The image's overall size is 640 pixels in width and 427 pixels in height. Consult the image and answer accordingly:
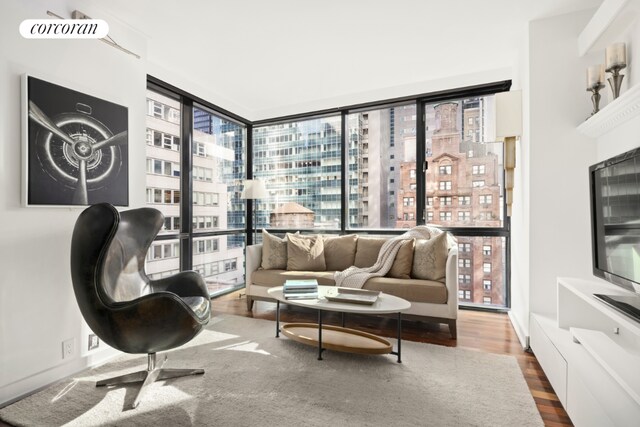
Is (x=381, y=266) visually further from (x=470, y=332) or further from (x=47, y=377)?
(x=47, y=377)

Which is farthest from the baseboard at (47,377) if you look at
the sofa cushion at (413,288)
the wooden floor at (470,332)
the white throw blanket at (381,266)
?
the sofa cushion at (413,288)

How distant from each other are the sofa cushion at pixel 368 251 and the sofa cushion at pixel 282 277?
0.38 m

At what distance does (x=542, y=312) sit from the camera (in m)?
2.62

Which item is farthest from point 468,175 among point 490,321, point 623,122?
point 623,122

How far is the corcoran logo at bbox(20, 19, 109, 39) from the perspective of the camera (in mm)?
2112

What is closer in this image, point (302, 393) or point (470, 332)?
point (302, 393)

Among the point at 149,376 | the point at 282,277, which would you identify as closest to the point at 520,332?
the point at 282,277

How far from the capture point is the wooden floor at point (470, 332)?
6.47ft

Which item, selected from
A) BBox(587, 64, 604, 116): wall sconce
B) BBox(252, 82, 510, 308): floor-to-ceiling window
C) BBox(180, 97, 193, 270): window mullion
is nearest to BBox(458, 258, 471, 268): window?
BBox(252, 82, 510, 308): floor-to-ceiling window

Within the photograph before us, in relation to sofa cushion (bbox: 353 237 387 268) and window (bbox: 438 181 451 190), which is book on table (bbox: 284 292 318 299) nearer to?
A: sofa cushion (bbox: 353 237 387 268)

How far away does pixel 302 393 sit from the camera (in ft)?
6.60

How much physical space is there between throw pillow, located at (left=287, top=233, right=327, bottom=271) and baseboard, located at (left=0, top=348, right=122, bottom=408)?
189 centimetres

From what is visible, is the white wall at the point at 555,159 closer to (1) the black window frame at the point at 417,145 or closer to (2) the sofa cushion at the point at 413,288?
(2) the sofa cushion at the point at 413,288

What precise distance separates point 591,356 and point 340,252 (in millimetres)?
2533
